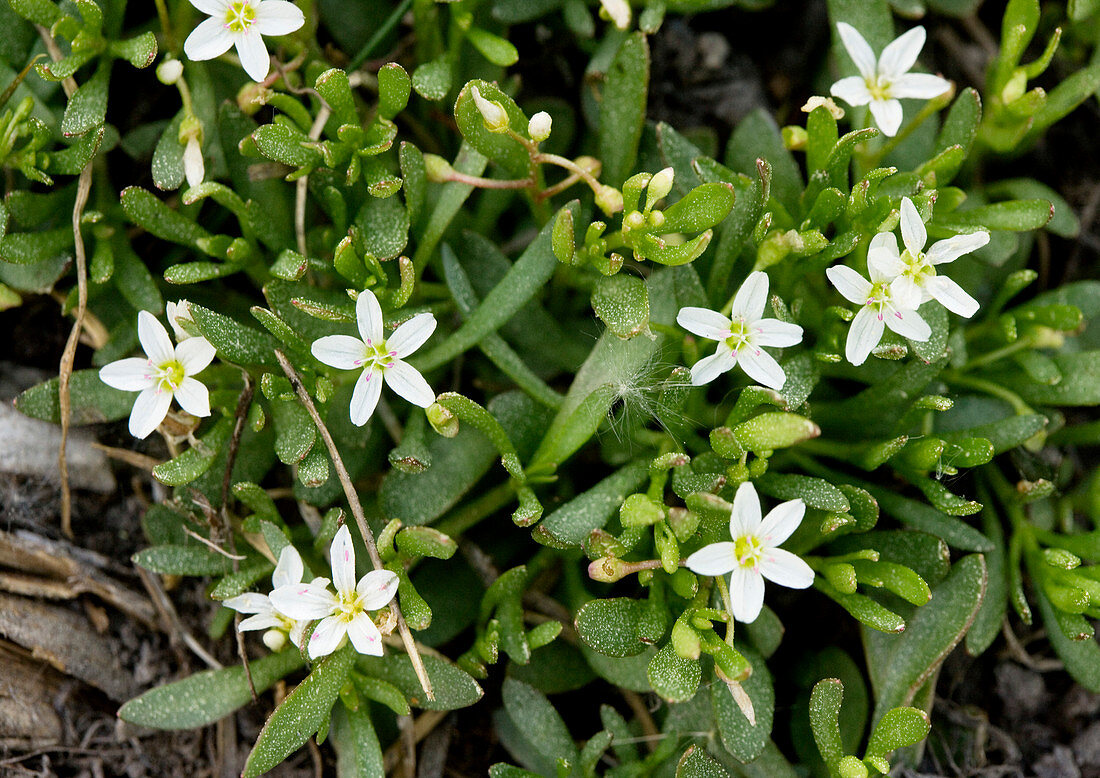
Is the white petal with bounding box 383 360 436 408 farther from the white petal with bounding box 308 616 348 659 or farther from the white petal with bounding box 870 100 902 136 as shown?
the white petal with bounding box 870 100 902 136

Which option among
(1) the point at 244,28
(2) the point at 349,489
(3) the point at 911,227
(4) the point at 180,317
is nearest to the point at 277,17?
(1) the point at 244,28

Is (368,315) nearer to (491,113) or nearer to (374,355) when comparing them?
(374,355)

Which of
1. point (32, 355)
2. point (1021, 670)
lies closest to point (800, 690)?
point (1021, 670)

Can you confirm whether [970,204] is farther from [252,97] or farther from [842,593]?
[252,97]

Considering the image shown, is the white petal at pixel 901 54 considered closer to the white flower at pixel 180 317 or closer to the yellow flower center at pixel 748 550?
the yellow flower center at pixel 748 550

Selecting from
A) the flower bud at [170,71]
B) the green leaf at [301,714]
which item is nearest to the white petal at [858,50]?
the flower bud at [170,71]

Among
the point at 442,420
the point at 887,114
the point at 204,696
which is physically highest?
the point at 887,114

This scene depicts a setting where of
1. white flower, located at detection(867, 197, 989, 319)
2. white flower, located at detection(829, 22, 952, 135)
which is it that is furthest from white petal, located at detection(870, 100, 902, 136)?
white flower, located at detection(867, 197, 989, 319)
